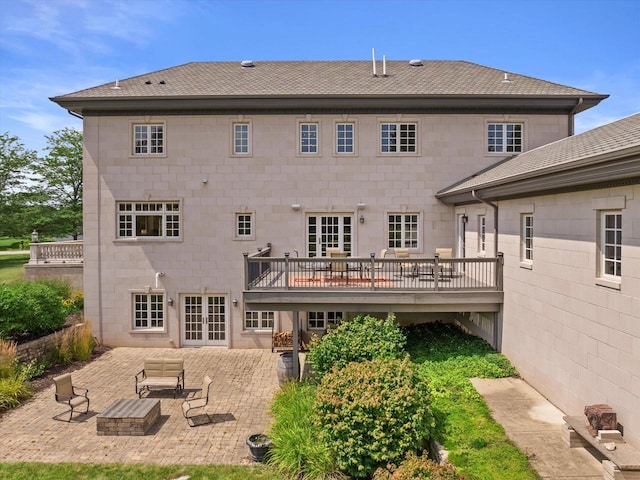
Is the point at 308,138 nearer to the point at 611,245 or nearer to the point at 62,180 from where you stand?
the point at 611,245

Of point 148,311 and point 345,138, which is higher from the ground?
point 345,138

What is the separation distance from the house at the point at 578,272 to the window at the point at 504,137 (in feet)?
14.8

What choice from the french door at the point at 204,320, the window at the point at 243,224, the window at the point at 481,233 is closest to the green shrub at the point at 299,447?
the french door at the point at 204,320

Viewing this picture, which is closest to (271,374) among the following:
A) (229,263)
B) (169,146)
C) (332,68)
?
(229,263)

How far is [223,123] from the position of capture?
1527cm

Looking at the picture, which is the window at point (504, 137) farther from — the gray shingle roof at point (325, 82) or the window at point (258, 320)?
the window at point (258, 320)

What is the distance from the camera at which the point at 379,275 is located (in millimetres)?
14141

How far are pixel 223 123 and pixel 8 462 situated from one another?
11567 mm

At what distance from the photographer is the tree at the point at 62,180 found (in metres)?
35.2

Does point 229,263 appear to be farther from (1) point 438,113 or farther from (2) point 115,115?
(1) point 438,113

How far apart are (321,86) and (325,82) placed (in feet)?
2.13

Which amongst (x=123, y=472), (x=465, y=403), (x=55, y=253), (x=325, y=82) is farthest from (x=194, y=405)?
(x=55, y=253)

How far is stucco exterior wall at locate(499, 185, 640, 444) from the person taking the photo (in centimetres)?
657

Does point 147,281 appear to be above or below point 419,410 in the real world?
above
